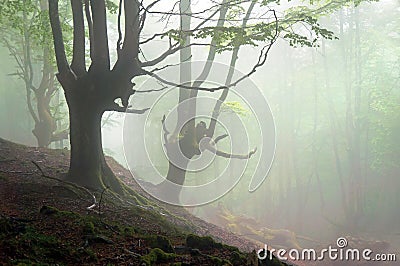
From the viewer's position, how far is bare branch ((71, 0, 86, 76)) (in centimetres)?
724

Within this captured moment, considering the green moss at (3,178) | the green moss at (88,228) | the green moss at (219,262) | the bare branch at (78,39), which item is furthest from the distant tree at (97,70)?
the green moss at (219,262)

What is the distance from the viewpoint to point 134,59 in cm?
697

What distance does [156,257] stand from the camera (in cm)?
383

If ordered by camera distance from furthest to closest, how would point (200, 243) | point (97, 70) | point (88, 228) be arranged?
point (97, 70)
point (200, 243)
point (88, 228)

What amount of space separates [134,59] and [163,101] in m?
19.1

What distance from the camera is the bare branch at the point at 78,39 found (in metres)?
7.24

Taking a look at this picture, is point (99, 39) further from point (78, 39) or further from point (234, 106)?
point (234, 106)

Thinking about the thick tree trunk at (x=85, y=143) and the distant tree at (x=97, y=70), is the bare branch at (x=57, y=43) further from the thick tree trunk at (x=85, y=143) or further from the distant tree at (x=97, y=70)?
the thick tree trunk at (x=85, y=143)

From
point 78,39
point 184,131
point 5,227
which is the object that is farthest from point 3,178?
point 184,131

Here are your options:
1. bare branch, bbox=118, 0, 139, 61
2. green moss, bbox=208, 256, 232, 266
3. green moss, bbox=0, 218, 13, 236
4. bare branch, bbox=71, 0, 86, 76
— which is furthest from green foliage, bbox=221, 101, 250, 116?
green moss, bbox=0, 218, 13, 236

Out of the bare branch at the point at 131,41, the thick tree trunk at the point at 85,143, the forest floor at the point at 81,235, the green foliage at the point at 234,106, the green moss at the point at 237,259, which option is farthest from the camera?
the green foliage at the point at 234,106

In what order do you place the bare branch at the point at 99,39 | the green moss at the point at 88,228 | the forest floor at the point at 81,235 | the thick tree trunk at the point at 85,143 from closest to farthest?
1. the forest floor at the point at 81,235
2. the green moss at the point at 88,228
3. the bare branch at the point at 99,39
4. the thick tree trunk at the point at 85,143

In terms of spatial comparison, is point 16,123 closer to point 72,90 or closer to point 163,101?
point 163,101

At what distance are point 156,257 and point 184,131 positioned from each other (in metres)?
7.34
